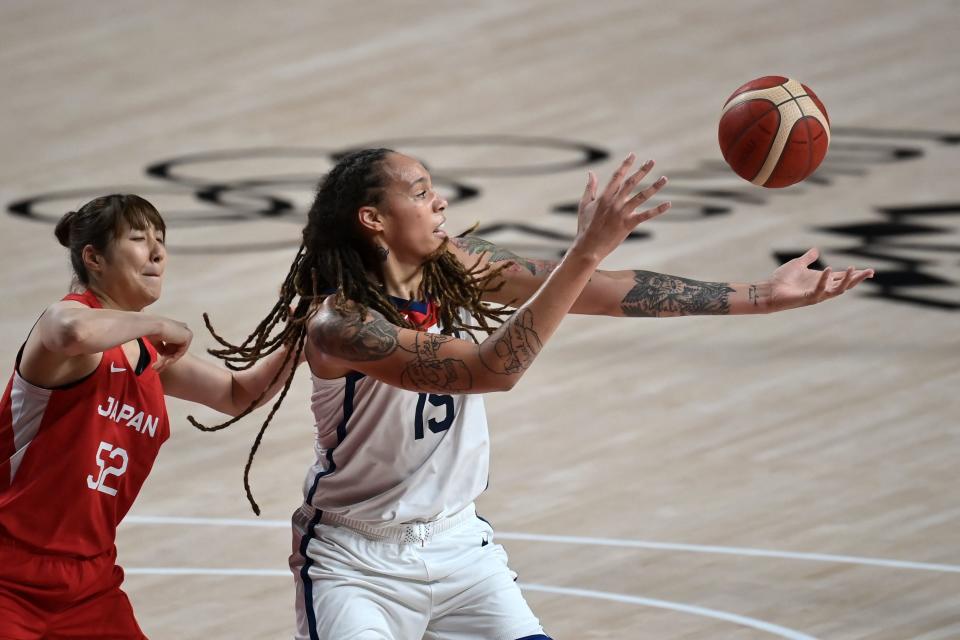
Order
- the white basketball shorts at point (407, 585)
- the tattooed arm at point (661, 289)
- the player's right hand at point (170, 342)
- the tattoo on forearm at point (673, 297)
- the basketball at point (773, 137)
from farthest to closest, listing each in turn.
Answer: the basketball at point (773, 137)
the tattoo on forearm at point (673, 297)
the tattooed arm at point (661, 289)
the player's right hand at point (170, 342)
the white basketball shorts at point (407, 585)

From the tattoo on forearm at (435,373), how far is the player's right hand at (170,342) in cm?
68

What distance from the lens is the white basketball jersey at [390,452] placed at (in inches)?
165

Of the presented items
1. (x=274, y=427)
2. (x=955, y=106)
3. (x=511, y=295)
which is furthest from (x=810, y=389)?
(x=955, y=106)

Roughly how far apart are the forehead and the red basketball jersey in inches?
33.8

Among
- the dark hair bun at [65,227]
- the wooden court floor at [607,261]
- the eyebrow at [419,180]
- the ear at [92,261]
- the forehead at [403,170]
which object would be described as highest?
the forehead at [403,170]

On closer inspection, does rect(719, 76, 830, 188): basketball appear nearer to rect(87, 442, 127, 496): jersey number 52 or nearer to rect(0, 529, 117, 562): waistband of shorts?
rect(87, 442, 127, 496): jersey number 52

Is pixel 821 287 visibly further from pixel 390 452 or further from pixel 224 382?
pixel 224 382

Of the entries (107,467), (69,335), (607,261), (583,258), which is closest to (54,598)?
(107,467)

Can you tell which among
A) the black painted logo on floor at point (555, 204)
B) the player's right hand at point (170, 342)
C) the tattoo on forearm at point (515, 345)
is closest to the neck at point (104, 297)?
the player's right hand at point (170, 342)

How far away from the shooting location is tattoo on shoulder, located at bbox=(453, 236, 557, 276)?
454 cm

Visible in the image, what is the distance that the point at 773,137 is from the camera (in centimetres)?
503

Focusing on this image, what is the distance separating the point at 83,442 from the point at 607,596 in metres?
2.47

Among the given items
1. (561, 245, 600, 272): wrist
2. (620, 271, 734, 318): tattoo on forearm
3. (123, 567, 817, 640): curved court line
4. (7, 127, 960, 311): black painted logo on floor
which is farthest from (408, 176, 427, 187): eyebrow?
(7, 127, 960, 311): black painted logo on floor

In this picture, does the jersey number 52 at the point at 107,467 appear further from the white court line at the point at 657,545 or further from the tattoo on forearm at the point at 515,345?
the white court line at the point at 657,545
